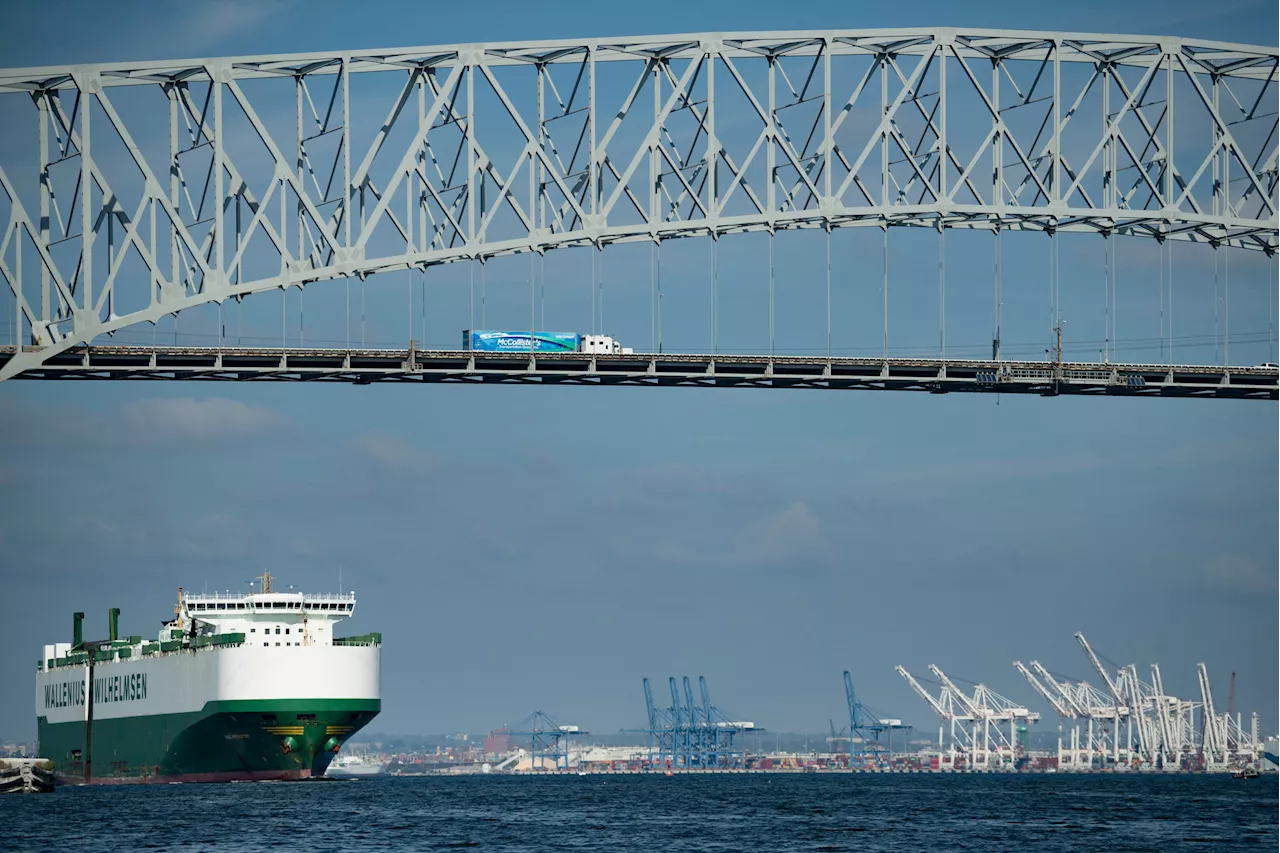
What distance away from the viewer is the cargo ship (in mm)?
90625

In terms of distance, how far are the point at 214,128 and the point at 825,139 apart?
72.3 feet

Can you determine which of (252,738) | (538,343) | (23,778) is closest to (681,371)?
(538,343)

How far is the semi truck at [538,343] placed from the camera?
79688 mm

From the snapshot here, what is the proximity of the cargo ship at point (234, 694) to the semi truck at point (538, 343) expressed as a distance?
66.2 feet

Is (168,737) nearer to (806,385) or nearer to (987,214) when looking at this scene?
(806,385)

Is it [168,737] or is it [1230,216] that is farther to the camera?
[168,737]

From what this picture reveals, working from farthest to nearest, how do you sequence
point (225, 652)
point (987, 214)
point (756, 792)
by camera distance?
point (756, 792) → point (225, 652) → point (987, 214)

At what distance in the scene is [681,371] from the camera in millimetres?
80438

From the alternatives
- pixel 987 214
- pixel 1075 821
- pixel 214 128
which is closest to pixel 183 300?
pixel 214 128

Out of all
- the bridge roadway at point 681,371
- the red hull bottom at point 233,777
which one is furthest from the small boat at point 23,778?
the bridge roadway at point 681,371

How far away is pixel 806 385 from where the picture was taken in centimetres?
8025

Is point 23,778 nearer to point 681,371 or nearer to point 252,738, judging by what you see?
point 252,738

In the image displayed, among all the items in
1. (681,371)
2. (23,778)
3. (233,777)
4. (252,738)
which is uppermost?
(681,371)

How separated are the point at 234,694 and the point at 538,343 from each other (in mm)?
23723
